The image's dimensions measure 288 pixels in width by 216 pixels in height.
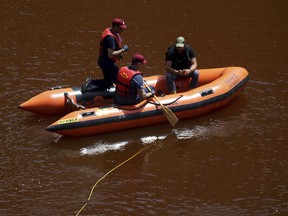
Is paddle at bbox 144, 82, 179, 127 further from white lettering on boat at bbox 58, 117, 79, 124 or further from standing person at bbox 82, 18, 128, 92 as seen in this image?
white lettering on boat at bbox 58, 117, 79, 124

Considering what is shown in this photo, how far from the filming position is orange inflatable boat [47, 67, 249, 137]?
27.5ft

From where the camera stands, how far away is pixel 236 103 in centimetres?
973

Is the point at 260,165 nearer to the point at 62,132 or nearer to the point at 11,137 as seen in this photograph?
the point at 62,132

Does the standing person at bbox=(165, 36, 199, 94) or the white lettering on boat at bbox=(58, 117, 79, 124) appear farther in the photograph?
the standing person at bbox=(165, 36, 199, 94)

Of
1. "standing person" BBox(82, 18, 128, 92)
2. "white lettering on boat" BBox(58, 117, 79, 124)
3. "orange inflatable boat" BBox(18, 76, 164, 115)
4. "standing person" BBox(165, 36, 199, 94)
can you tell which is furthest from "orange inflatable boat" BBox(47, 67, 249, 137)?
"standing person" BBox(82, 18, 128, 92)

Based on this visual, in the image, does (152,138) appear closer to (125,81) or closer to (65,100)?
(125,81)

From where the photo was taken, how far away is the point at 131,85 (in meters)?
8.47

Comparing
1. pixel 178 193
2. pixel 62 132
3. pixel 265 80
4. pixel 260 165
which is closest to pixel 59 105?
pixel 62 132

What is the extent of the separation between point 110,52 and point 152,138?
155 cm

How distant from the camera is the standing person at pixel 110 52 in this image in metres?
8.73

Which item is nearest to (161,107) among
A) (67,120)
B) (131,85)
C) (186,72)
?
(131,85)

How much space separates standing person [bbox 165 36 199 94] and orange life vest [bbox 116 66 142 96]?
37.7 inches

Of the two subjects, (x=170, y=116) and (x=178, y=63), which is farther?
(x=178, y=63)

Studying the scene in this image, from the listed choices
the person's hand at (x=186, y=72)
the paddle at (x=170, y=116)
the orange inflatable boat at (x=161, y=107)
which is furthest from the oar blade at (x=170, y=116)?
the person's hand at (x=186, y=72)
